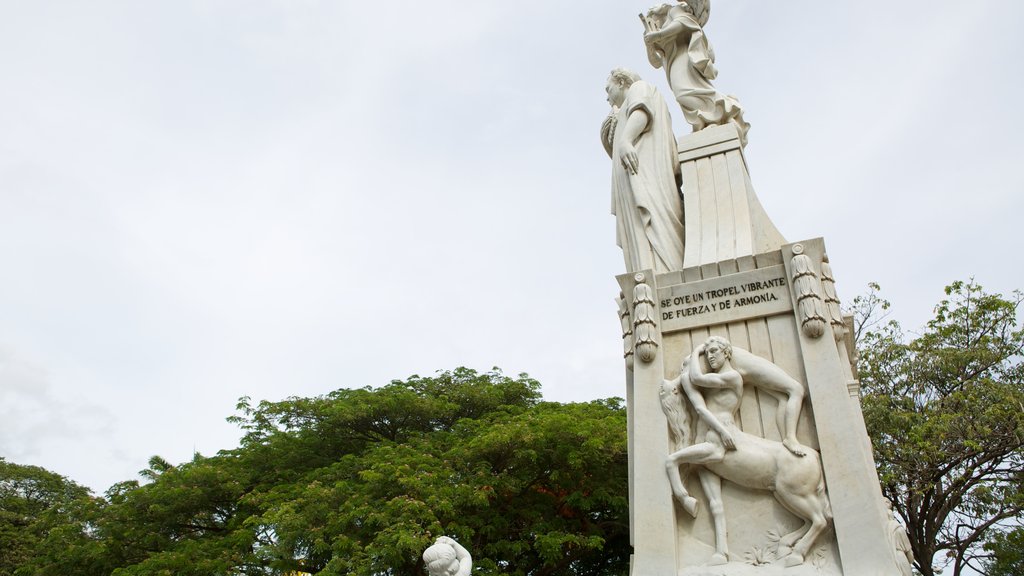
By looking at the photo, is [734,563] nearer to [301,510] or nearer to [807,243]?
[807,243]

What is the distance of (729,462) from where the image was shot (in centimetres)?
610

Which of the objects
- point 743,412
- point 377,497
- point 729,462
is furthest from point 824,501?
point 377,497

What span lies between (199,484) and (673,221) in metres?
13.3

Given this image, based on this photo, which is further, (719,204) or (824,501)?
(719,204)

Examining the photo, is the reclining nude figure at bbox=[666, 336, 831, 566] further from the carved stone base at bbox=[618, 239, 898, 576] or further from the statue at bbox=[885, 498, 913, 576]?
the statue at bbox=[885, 498, 913, 576]

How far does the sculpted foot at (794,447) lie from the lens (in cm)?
600

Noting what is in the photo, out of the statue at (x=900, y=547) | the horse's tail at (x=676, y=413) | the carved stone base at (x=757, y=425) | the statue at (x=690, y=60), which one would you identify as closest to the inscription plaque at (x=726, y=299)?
the carved stone base at (x=757, y=425)

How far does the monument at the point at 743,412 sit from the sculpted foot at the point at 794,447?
1 cm

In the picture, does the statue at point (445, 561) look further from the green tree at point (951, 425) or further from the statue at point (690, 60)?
the green tree at point (951, 425)

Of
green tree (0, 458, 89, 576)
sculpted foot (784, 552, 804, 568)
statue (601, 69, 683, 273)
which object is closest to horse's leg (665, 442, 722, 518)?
sculpted foot (784, 552, 804, 568)

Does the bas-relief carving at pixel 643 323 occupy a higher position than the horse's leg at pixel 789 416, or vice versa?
the bas-relief carving at pixel 643 323

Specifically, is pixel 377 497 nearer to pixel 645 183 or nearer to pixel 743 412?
pixel 645 183

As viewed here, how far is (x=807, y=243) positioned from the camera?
6785mm

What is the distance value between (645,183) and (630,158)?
1.12ft
